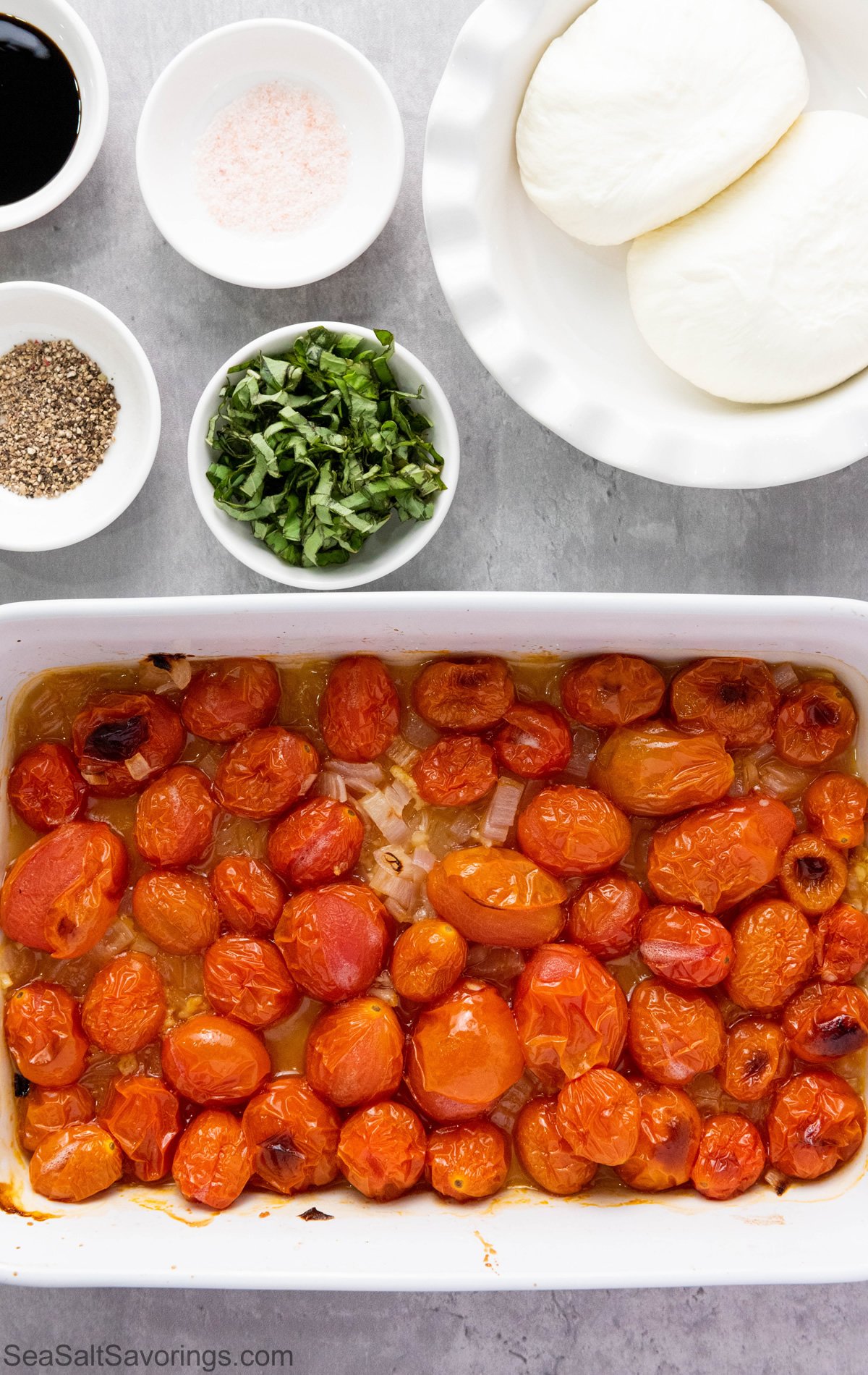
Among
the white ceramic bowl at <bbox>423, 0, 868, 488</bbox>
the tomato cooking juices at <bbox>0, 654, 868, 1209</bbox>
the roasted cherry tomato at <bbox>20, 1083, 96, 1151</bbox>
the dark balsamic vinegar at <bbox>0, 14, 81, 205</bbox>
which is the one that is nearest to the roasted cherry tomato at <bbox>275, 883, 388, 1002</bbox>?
the tomato cooking juices at <bbox>0, 654, 868, 1209</bbox>

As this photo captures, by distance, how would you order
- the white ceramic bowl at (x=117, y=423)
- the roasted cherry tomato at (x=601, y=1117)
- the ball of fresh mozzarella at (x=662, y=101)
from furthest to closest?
the white ceramic bowl at (x=117, y=423) → the roasted cherry tomato at (x=601, y=1117) → the ball of fresh mozzarella at (x=662, y=101)

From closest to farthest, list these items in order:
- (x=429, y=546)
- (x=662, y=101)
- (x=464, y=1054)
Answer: (x=662, y=101), (x=464, y=1054), (x=429, y=546)

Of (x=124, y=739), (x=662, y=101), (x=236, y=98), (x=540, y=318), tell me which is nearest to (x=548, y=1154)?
(x=124, y=739)

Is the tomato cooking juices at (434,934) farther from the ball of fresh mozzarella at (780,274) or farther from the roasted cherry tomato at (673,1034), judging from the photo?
the ball of fresh mozzarella at (780,274)

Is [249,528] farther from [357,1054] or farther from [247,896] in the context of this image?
[357,1054]

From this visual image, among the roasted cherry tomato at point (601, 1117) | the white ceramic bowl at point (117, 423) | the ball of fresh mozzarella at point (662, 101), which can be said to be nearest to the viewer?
the ball of fresh mozzarella at point (662, 101)

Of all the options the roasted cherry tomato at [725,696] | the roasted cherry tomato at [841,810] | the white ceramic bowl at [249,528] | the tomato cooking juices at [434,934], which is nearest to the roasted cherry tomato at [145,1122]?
the tomato cooking juices at [434,934]

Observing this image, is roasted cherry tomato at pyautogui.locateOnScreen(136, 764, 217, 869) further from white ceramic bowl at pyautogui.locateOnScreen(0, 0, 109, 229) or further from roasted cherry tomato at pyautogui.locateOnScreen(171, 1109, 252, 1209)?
white ceramic bowl at pyautogui.locateOnScreen(0, 0, 109, 229)

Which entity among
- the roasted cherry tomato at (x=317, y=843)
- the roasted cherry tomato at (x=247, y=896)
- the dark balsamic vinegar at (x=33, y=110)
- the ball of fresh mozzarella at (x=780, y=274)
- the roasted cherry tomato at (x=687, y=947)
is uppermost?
the ball of fresh mozzarella at (x=780, y=274)
